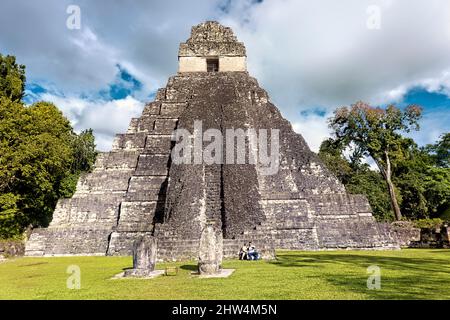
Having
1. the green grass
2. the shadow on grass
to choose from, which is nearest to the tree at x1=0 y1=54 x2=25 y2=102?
the green grass

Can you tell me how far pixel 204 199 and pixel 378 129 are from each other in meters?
16.2

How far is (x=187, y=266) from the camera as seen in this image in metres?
9.34

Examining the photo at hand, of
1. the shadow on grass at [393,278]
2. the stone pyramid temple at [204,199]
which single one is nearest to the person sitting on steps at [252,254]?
the stone pyramid temple at [204,199]

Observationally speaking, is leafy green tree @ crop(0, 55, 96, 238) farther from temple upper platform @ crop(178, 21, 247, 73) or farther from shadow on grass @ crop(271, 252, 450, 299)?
shadow on grass @ crop(271, 252, 450, 299)

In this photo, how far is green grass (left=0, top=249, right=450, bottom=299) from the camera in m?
5.37

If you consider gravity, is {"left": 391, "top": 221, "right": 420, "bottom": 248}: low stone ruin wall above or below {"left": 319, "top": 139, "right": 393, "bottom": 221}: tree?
below

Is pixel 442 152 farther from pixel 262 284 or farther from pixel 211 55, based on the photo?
pixel 262 284

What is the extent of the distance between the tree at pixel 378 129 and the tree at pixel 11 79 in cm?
2004

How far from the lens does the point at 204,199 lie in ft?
42.3

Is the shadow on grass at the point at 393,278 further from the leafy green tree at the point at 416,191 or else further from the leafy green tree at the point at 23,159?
the leafy green tree at the point at 416,191

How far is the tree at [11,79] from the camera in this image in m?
21.2

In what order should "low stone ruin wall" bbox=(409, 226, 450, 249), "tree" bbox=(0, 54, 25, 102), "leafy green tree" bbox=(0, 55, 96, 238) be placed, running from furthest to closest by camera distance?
"tree" bbox=(0, 54, 25, 102) < "leafy green tree" bbox=(0, 55, 96, 238) < "low stone ruin wall" bbox=(409, 226, 450, 249)

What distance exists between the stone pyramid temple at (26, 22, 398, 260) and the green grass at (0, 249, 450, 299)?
2693mm

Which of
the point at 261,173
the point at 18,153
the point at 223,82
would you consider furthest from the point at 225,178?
the point at 18,153
